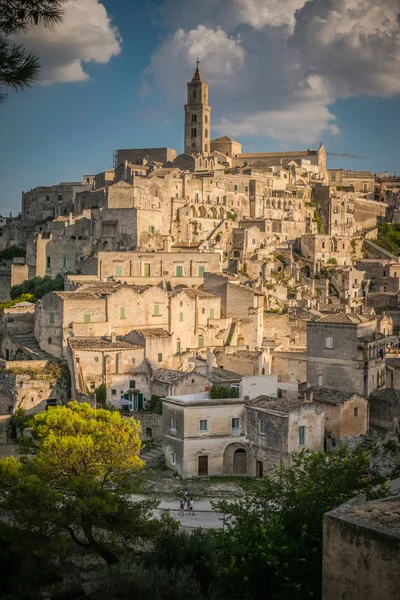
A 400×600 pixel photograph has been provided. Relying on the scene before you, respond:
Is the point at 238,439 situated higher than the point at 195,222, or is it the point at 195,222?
the point at 195,222

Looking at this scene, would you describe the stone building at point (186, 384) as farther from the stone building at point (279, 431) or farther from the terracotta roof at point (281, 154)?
the terracotta roof at point (281, 154)

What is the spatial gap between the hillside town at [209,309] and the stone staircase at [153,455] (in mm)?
418

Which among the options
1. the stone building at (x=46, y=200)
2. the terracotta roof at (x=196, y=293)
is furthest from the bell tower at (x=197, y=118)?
the terracotta roof at (x=196, y=293)

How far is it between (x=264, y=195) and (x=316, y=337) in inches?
1641

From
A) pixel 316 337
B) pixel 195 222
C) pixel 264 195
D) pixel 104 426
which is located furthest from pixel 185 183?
pixel 104 426

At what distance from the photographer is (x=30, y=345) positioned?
45.9 m

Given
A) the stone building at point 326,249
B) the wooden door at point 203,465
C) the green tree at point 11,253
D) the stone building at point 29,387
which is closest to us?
the wooden door at point 203,465

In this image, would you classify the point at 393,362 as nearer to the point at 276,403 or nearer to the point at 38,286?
the point at 276,403

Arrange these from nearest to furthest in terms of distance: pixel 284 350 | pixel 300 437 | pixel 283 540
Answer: pixel 283 540, pixel 300 437, pixel 284 350

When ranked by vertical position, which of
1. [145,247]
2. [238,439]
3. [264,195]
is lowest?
[238,439]

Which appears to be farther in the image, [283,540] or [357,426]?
[357,426]

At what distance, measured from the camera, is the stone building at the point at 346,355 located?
37.8 meters

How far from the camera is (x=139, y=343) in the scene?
41.6m

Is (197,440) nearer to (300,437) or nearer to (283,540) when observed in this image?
(300,437)
